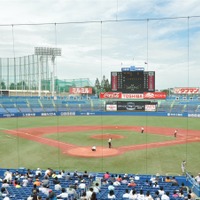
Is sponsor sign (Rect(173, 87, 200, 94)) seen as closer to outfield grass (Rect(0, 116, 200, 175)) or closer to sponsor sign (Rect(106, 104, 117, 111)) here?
sponsor sign (Rect(106, 104, 117, 111))

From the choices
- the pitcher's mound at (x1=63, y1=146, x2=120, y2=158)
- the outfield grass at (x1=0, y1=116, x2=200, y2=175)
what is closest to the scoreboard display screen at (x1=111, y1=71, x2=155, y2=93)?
the outfield grass at (x1=0, y1=116, x2=200, y2=175)

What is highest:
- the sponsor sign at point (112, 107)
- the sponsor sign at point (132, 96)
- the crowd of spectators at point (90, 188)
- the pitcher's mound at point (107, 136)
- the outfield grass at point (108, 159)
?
the sponsor sign at point (132, 96)

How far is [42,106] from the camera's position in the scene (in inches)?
2394

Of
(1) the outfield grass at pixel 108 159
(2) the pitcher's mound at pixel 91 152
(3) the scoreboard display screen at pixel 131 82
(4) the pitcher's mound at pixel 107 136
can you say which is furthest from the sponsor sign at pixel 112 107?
(2) the pitcher's mound at pixel 91 152

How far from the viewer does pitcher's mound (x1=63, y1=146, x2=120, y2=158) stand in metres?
23.4

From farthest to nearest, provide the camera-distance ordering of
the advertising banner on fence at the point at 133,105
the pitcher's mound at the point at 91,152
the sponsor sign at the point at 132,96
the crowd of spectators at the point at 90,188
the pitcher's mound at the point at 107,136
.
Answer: the advertising banner on fence at the point at 133,105, the sponsor sign at the point at 132,96, the pitcher's mound at the point at 107,136, the pitcher's mound at the point at 91,152, the crowd of spectators at the point at 90,188

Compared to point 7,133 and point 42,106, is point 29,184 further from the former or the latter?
point 42,106

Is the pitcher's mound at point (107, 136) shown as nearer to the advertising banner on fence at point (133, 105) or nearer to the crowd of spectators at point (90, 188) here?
the advertising banner on fence at point (133, 105)

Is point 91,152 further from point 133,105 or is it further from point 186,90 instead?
point 186,90

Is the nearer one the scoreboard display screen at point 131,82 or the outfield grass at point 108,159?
the outfield grass at point 108,159

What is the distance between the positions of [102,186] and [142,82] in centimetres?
2241

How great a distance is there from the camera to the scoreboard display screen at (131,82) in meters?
34.4

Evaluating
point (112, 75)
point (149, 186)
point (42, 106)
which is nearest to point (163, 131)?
point (112, 75)

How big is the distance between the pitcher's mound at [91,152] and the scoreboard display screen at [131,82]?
1054cm
